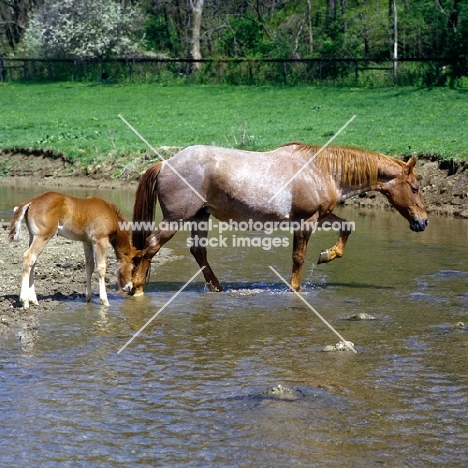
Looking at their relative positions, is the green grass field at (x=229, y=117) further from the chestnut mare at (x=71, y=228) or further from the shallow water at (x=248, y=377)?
the chestnut mare at (x=71, y=228)

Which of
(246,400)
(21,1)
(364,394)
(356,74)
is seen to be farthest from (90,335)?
(21,1)

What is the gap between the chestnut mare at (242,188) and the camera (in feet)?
35.4

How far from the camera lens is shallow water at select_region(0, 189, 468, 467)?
580 centimetres

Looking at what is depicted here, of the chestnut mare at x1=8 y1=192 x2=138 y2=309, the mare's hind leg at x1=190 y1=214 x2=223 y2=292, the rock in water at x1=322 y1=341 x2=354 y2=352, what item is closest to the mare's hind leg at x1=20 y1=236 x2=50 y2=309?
the chestnut mare at x1=8 y1=192 x2=138 y2=309

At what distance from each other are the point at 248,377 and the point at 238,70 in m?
33.8

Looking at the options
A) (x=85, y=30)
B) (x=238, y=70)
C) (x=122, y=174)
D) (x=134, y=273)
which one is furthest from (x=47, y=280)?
(x=85, y=30)

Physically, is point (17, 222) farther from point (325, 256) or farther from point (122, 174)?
point (122, 174)

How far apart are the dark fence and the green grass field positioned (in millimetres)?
1758

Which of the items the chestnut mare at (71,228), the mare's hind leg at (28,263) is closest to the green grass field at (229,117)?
the chestnut mare at (71,228)

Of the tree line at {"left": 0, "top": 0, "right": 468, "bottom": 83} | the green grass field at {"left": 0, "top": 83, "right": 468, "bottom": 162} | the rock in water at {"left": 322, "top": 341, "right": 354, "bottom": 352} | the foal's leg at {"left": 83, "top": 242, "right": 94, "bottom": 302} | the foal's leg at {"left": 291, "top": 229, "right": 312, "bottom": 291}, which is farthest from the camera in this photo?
the tree line at {"left": 0, "top": 0, "right": 468, "bottom": 83}

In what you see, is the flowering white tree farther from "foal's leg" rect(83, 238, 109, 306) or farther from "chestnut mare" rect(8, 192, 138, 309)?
"foal's leg" rect(83, 238, 109, 306)

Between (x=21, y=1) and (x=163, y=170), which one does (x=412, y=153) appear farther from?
(x=21, y=1)

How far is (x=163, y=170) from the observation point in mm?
10852

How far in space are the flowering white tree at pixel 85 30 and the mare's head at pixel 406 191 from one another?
1462 inches
